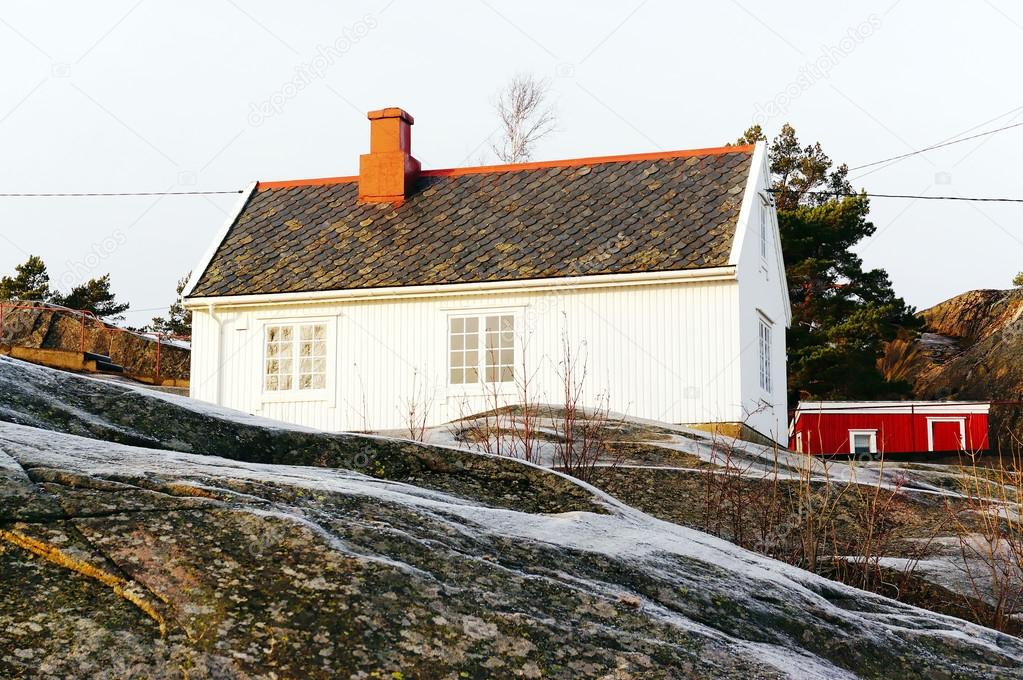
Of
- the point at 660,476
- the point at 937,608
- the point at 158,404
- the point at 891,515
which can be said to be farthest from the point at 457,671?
the point at 891,515

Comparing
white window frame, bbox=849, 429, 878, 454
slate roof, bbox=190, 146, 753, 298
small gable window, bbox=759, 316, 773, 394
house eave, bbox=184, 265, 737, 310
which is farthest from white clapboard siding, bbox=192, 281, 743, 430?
white window frame, bbox=849, 429, 878, 454

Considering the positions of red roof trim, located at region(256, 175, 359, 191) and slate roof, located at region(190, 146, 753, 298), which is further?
red roof trim, located at region(256, 175, 359, 191)

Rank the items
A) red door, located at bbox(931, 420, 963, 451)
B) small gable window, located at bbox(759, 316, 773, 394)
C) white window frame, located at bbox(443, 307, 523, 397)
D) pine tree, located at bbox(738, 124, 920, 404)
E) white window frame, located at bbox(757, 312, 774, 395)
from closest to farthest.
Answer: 1. white window frame, located at bbox(443, 307, 523, 397)
2. white window frame, located at bbox(757, 312, 774, 395)
3. small gable window, located at bbox(759, 316, 773, 394)
4. red door, located at bbox(931, 420, 963, 451)
5. pine tree, located at bbox(738, 124, 920, 404)

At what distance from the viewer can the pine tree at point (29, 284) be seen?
36.3 meters

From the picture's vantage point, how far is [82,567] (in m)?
3.50

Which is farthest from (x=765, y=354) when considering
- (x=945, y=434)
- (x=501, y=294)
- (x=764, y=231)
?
(x=945, y=434)

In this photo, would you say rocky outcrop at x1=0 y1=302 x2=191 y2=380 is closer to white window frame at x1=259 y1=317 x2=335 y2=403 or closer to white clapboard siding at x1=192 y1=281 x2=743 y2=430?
white clapboard siding at x1=192 y1=281 x2=743 y2=430

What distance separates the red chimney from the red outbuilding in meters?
10.5

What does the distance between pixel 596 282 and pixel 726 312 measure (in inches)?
77.8

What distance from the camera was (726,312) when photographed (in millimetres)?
17359

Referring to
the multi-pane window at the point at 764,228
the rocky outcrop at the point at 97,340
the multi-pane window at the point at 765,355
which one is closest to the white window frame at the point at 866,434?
the multi-pane window at the point at 764,228

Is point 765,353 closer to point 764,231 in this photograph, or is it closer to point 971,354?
point 764,231

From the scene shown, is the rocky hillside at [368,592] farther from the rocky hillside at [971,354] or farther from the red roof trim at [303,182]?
the rocky hillside at [971,354]

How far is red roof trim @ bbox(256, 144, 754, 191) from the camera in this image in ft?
67.3
